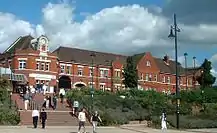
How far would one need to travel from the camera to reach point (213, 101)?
65.8 metres

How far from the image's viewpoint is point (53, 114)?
4562 cm

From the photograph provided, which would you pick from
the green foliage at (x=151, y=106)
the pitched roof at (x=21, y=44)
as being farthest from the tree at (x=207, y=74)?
the pitched roof at (x=21, y=44)

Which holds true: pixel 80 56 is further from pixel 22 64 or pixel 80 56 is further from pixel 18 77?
pixel 18 77

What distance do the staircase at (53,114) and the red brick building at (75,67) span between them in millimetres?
15335

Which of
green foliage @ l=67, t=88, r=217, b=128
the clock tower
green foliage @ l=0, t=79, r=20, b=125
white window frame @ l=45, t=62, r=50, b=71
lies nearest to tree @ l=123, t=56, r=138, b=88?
white window frame @ l=45, t=62, r=50, b=71

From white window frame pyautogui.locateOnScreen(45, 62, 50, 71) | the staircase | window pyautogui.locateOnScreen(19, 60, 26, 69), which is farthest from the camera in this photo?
white window frame pyautogui.locateOnScreen(45, 62, 50, 71)

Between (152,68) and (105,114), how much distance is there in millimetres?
58220

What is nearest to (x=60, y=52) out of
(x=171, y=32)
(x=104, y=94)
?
(x=104, y=94)

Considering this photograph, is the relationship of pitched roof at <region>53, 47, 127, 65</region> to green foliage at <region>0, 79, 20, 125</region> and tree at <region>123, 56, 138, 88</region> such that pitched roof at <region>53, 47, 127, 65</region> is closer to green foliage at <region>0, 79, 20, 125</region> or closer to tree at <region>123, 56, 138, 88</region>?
tree at <region>123, 56, 138, 88</region>

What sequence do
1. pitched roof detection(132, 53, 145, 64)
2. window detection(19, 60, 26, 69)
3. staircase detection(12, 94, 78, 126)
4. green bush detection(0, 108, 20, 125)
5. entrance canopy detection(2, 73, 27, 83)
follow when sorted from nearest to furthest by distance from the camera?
1. green bush detection(0, 108, 20, 125)
2. staircase detection(12, 94, 78, 126)
3. entrance canopy detection(2, 73, 27, 83)
4. window detection(19, 60, 26, 69)
5. pitched roof detection(132, 53, 145, 64)

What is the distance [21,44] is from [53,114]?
42.1 meters

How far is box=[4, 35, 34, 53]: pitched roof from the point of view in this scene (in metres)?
82.8

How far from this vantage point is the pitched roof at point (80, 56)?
87.4 meters

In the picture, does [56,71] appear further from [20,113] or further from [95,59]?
[20,113]
